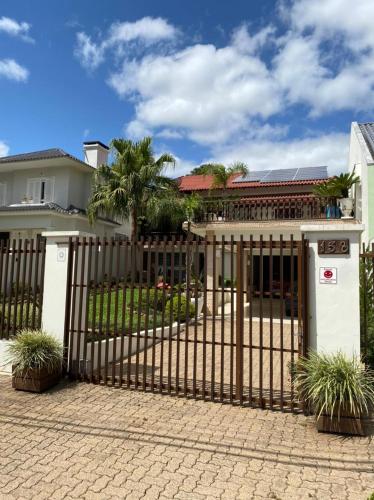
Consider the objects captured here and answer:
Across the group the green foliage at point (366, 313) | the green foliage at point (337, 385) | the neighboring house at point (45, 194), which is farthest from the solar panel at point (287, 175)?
the green foliage at point (337, 385)

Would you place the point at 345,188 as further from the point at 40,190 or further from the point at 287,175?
the point at 40,190

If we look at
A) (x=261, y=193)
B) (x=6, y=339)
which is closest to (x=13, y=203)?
(x=261, y=193)

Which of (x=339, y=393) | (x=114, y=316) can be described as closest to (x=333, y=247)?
(x=339, y=393)

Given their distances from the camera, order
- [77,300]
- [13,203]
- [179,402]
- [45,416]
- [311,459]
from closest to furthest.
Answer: [311,459], [45,416], [179,402], [77,300], [13,203]

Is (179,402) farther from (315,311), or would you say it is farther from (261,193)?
(261,193)

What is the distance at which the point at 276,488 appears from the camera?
11.5ft

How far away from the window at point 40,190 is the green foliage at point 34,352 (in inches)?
663

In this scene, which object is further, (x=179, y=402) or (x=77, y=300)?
(x=77, y=300)

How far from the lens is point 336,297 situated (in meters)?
5.27


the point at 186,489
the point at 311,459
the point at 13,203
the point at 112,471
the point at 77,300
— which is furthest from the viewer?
the point at 13,203

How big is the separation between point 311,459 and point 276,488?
0.75 m

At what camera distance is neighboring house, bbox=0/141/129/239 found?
66.6 ft

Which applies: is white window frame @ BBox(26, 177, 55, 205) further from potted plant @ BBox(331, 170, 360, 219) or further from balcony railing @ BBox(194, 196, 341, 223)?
potted plant @ BBox(331, 170, 360, 219)

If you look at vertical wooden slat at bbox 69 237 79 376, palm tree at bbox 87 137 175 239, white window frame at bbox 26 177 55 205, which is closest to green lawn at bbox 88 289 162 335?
vertical wooden slat at bbox 69 237 79 376
